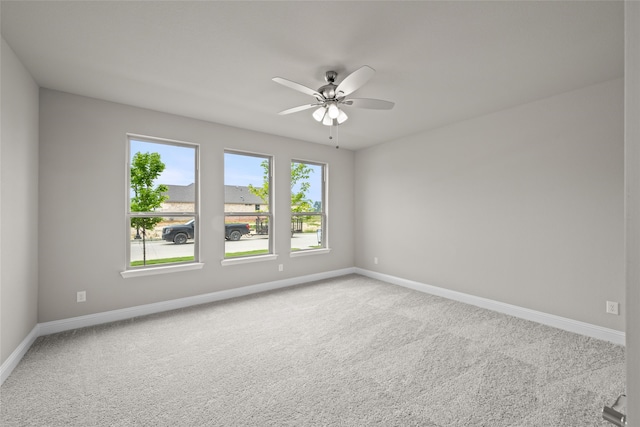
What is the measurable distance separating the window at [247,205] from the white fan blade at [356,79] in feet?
7.89

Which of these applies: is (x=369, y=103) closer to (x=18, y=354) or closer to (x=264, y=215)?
(x=264, y=215)

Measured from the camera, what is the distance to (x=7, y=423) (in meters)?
1.80

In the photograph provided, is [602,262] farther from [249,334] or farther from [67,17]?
[67,17]

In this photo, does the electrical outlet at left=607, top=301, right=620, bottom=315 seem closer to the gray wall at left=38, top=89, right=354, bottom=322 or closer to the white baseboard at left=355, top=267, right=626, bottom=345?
the white baseboard at left=355, top=267, right=626, bottom=345

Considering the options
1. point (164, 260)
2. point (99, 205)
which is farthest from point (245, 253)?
point (99, 205)

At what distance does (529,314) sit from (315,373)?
2.75 m

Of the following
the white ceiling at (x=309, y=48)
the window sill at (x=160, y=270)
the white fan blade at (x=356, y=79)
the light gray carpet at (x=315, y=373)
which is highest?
the white ceiling at (x=309, y=48)

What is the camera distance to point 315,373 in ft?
7.70

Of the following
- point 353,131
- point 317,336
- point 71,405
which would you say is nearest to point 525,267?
point 317,336

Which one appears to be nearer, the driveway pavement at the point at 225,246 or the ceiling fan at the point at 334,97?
the ceiling fan at the point at 334,97

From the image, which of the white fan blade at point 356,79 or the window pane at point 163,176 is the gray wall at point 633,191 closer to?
the white fan blade at point 356,79

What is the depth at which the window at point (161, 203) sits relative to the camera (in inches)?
144

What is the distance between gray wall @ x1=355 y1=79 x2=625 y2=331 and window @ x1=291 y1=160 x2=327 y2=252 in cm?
133

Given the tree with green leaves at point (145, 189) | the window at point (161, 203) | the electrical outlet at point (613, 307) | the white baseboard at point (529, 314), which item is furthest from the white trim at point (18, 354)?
the electrical outlet at point (613, 307)
